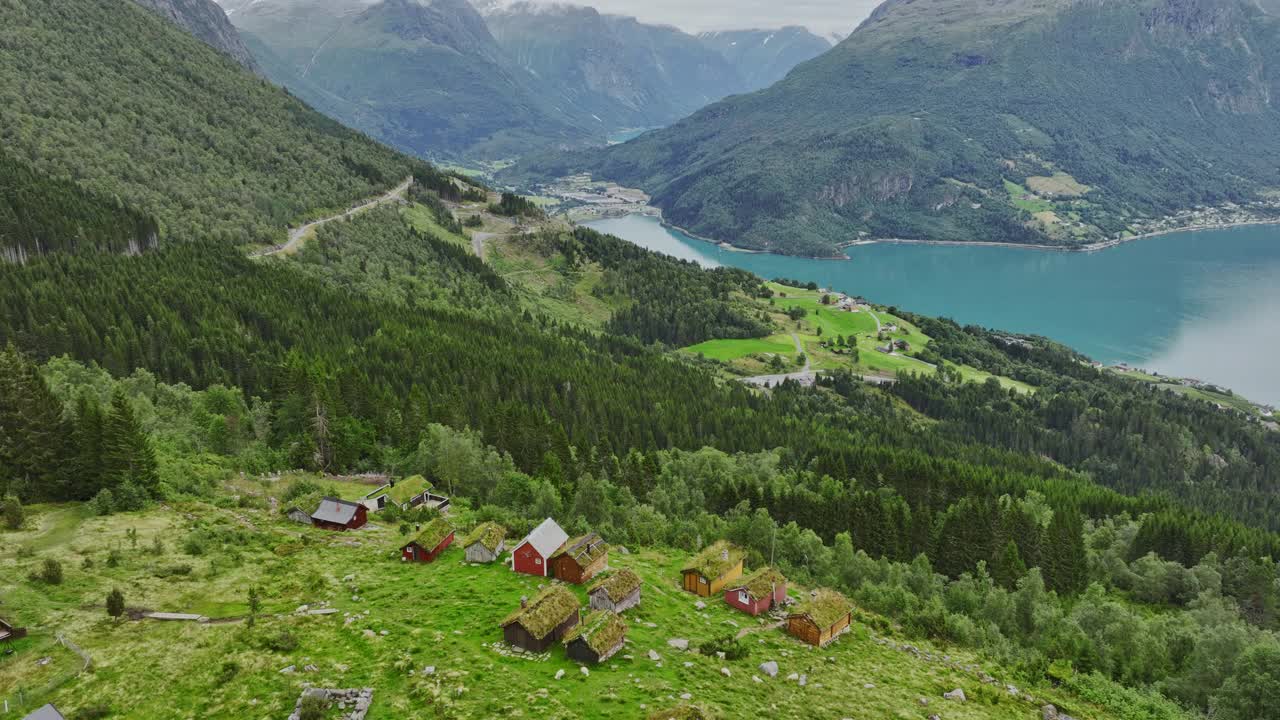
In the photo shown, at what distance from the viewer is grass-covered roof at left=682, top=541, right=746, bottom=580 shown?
178 ft

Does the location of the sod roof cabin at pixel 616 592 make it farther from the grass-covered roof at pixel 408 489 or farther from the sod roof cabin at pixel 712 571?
the grass-covered roof at pixel 408 489

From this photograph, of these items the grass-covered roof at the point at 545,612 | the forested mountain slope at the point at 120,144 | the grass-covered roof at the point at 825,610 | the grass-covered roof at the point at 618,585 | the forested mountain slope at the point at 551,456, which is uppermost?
the forested mountain slope at the point at 120,144

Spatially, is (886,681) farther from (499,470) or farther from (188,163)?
(188,163)

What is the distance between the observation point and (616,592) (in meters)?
47.0

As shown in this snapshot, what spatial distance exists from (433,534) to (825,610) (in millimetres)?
26381

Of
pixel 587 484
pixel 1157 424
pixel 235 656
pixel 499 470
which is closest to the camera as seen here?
pixel 235 656

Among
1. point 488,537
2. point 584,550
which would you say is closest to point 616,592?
point 584,550

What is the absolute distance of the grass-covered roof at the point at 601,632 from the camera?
4109cm

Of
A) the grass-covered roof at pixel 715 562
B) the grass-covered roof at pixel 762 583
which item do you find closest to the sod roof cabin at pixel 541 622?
the grass-covered roof at pixel 715 562

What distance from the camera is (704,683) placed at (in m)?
40.4

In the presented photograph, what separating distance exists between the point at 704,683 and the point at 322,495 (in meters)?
37.2

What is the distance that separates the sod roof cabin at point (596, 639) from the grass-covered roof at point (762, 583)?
448 inches

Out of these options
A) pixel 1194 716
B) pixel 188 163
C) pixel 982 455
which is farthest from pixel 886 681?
pixel 188 163

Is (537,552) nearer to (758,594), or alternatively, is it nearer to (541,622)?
(541,622)
